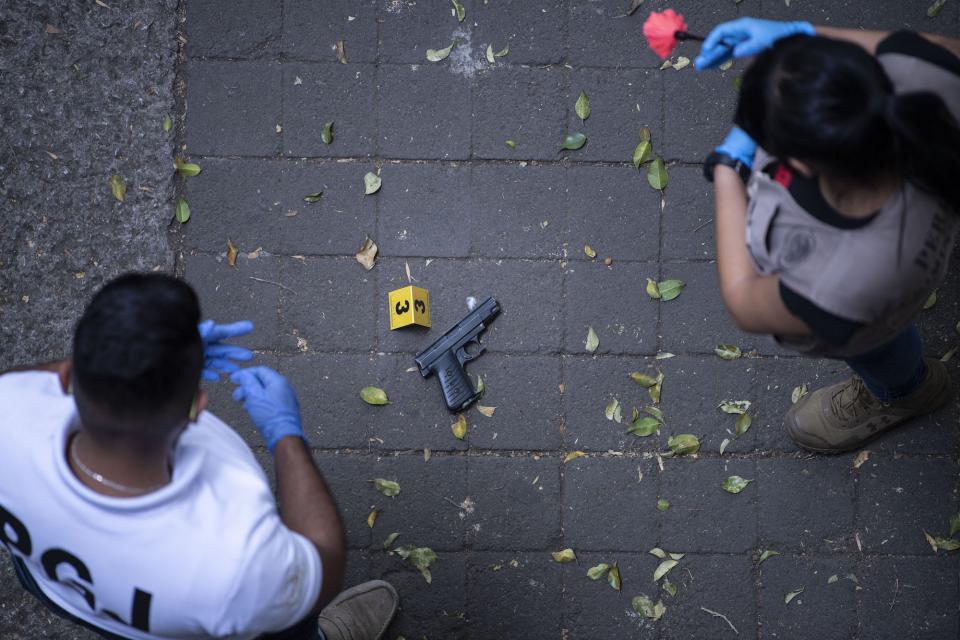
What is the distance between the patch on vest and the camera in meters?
2.12

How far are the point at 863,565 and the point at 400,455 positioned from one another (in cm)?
204

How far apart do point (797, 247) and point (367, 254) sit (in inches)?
75.8

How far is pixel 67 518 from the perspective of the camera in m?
1.87

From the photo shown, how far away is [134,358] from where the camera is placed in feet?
5.91

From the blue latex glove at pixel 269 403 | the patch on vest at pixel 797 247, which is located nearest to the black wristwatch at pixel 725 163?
the patch on vest at pixel 797 247

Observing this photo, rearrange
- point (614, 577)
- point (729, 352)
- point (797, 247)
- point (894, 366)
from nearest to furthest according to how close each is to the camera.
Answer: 1. point (797, 247)
2. point (894, 366)
3. point (614, 577)
4. point (729, 352)

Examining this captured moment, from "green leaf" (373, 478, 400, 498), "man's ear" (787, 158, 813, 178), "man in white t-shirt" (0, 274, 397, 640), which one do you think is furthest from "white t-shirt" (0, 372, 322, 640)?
"man's ear" (787, 158, 813, 178)

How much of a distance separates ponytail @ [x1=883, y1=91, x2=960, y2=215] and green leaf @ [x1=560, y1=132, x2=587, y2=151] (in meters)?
1.77

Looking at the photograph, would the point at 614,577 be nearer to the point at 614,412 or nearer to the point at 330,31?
the point at 614,412

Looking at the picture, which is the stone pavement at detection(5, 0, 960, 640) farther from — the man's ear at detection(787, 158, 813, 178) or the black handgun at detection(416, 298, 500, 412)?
the man's ear at detection(787, 158, 813, 178)

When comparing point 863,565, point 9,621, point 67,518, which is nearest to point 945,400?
point 863,565

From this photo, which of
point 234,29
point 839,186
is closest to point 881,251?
point 839,186

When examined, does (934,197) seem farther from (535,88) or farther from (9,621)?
(9,621)

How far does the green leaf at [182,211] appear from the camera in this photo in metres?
3.54
